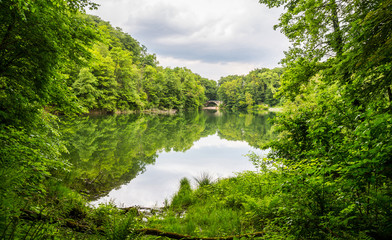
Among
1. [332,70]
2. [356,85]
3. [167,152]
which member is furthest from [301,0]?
[167,152]

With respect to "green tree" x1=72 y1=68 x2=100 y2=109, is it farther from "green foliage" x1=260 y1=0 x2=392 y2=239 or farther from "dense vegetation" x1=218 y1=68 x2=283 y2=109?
"dense vegetation" x1=218 y1=68 x2=283 y2=109

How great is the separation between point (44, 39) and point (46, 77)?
62cm

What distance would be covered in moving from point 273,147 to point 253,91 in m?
77.7

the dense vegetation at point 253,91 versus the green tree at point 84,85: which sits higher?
the dense vegetation at point 253,91

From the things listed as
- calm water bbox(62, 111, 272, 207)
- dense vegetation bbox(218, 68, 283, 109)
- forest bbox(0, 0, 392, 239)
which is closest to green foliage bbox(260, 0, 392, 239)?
forest bbox(0, 0, 392, 239)

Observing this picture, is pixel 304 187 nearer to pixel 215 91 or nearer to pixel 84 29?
pixel 84 29

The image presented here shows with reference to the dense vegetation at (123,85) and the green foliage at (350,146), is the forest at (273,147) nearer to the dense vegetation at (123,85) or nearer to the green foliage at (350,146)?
the green foliage at (350,146)

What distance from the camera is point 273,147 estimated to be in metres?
4.66

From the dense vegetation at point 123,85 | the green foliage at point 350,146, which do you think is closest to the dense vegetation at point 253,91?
the dense vegetation at point 123,85

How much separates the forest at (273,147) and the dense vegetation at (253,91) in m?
66.8

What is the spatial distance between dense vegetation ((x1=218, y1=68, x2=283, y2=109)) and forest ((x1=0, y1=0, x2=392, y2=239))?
6677cm

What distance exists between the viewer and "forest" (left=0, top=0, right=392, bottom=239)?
173 cm

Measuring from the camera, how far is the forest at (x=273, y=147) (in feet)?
5.69

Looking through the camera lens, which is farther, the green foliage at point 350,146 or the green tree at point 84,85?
the green tree at point 84,85
